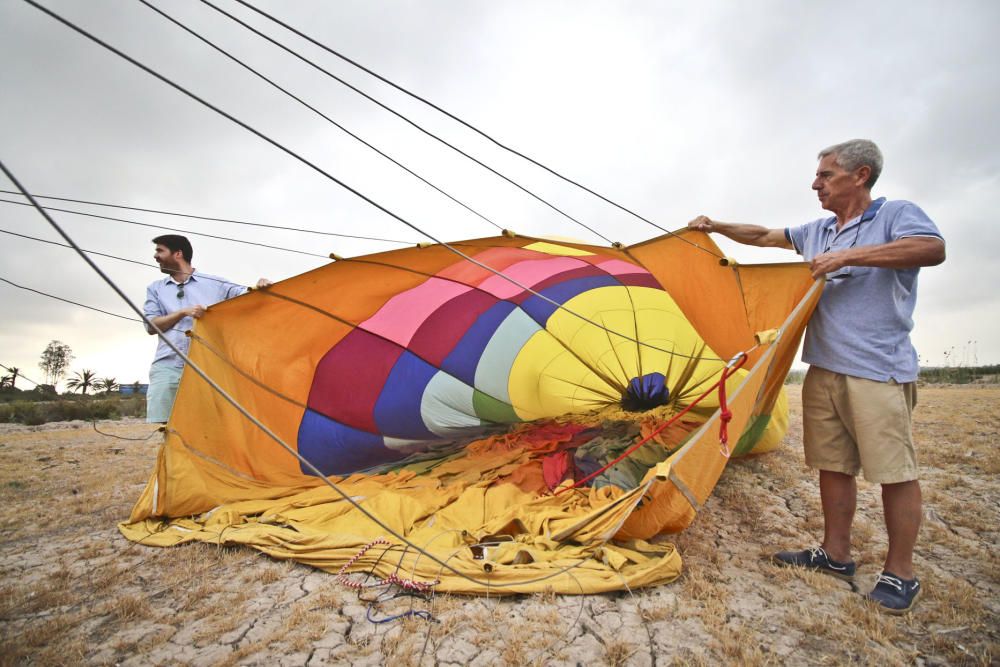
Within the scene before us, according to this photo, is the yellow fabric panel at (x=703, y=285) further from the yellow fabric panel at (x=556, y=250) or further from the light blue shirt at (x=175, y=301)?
the light blue shirt at (x=175, y=301)

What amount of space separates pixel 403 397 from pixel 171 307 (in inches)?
60.7

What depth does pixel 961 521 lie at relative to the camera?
2191 millimetres

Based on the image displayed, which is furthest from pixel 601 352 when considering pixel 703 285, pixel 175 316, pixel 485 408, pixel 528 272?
pixel 175 316

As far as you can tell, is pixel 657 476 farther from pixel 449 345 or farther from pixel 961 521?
pixel 449 345

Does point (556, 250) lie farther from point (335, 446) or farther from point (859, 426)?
point (335, 446)

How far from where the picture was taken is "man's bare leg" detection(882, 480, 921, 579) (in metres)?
1.53

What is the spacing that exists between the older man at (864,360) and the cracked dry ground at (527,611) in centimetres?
16

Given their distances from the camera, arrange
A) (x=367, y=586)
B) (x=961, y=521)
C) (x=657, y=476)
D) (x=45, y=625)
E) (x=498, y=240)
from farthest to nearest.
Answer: (x=498, y=240) → (x=961, y=521) → (x=367, y=586) → (x=657, y=476) → (x=45, y=625)

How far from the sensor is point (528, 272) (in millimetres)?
3197

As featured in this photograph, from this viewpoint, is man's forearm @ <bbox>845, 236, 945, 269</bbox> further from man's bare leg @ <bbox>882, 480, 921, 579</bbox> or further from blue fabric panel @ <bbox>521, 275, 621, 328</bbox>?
blue fabric panel @ <bbox>521, 275, 621, 328</bbox>

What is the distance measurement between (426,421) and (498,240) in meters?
1.68

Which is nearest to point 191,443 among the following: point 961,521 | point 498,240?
point 498,240

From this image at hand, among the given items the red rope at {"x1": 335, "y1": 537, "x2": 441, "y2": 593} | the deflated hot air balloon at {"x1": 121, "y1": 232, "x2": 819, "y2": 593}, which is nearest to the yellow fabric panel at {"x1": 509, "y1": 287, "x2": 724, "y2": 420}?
the deflated hot air balloon at {"x1": 121, "y1": 232, "x2": 819, "y2": 593}

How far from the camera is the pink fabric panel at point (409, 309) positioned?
125 inches
